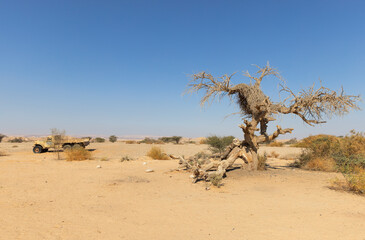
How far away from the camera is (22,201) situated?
5.96m

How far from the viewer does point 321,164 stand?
11.0m

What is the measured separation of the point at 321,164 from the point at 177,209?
8.56 meters

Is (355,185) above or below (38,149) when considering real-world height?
below

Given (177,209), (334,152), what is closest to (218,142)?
(334,152)

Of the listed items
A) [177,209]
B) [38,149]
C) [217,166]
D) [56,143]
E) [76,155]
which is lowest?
[177,209]

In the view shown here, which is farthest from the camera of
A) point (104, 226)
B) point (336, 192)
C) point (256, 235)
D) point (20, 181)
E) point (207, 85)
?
point (207, 85)

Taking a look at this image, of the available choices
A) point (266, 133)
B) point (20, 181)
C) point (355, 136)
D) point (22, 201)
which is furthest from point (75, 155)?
point (355, 136)

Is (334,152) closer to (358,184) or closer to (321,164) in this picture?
(321,164)

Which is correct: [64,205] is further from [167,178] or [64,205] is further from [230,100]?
[230,100]

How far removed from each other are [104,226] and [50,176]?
22.0 feet

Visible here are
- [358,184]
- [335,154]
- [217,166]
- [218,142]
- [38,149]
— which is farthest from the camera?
[38,149]

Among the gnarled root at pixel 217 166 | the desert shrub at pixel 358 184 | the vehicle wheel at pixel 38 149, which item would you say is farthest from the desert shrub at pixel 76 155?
the desert shrub at pixel 358 184

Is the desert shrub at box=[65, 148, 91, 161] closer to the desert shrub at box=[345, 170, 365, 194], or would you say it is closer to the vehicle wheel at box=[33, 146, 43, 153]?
the vehicle wheel at box=[33, 146, 43, 153]

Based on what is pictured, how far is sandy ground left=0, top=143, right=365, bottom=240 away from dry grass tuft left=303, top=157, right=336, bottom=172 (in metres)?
2.30
